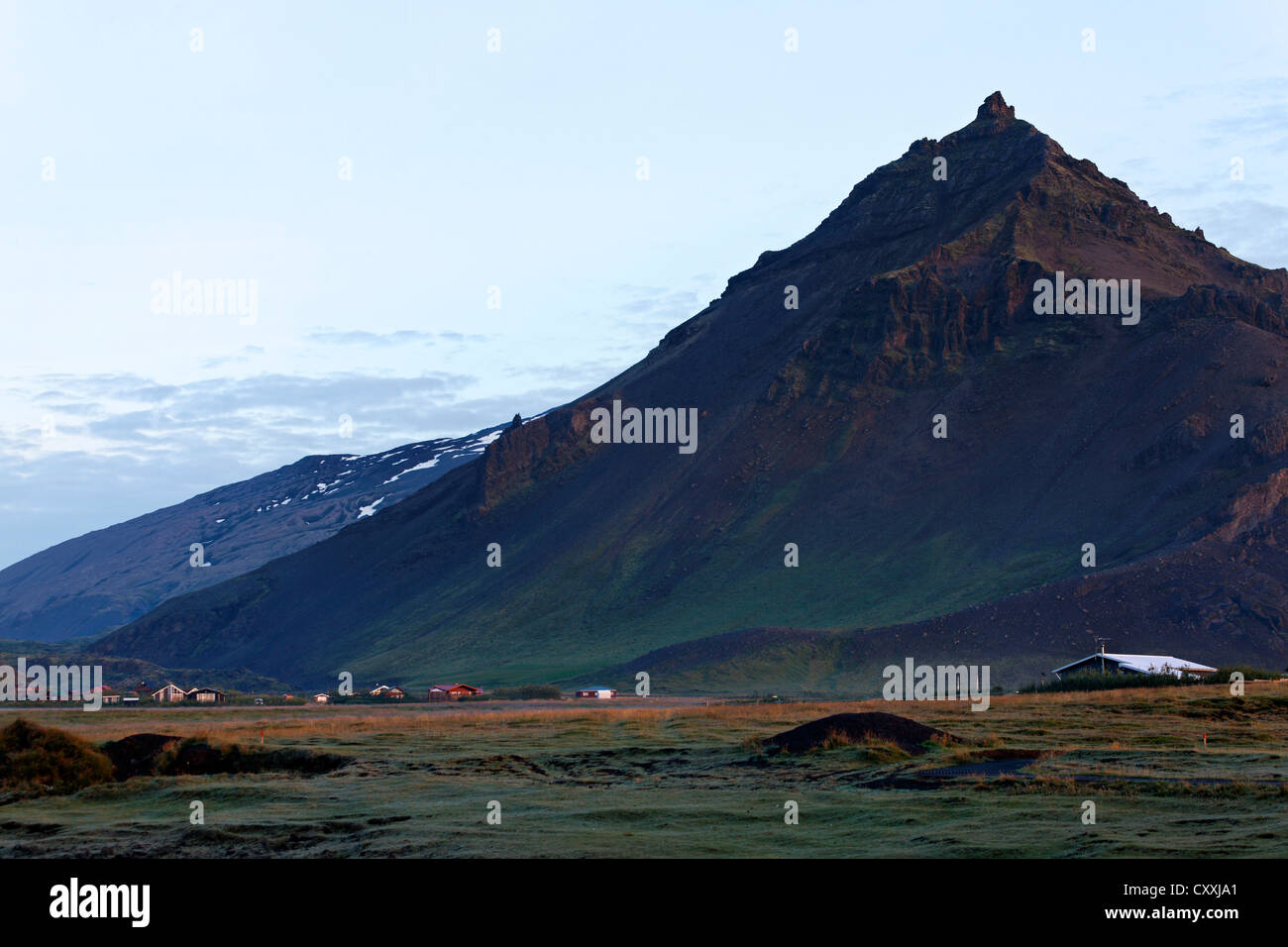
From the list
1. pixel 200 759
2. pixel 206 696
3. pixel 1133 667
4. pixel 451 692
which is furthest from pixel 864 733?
pixel 206 696

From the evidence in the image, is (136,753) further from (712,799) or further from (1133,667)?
(1133,667)

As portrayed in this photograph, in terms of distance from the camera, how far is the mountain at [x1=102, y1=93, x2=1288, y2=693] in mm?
126938

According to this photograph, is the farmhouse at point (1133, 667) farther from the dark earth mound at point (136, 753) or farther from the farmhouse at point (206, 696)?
the farmhouse at point (206, 696)

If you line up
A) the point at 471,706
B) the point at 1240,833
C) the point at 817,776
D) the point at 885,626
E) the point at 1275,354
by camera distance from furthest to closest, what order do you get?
the point at 1275,354
the point at 885,626
the point at 471,706
the point at 817,776
the point at 1240,833

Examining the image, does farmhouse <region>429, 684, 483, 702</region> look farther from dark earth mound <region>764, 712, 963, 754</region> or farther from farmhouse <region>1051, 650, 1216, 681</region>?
dark earth mound <region>764, 712, 963, 754</region>

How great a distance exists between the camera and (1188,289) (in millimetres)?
178625

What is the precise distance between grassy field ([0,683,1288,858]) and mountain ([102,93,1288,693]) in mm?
69707

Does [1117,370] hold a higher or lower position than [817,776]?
higher

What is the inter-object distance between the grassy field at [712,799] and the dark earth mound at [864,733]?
122cm

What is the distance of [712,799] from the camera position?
32469mm

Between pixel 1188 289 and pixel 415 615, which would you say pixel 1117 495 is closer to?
pixel 1188 289

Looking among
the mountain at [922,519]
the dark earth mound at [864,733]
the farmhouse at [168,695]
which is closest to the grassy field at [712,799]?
the dark earth mound at [864,733]
